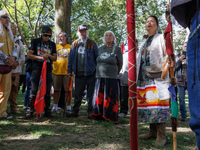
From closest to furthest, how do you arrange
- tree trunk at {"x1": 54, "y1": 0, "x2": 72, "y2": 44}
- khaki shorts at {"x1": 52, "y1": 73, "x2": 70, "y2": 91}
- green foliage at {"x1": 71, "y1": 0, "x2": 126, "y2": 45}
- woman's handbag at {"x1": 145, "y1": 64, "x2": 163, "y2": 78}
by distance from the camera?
woman's handbag at {"x1": 145, "y1": 64, "x2": 163, "y2": 78}, khaki shorts at {"x1": 52, "y1": 73, "x2": 70, "y2": 91}, tree trunk at {"x1": 54, "y1": 0, "x2": 72, "y2": 44}, green foliage at {"x1": 71, "y1": 0, "x2": 126, "y2": 45}

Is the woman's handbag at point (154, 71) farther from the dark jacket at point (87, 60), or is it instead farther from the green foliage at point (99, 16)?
the green foliage at point (99, 16)

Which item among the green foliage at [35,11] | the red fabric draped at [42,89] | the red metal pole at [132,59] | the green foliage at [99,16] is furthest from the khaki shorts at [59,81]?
the green foliage at [99,16]

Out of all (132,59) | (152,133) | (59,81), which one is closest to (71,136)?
(152,133)

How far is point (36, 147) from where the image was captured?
3.39 m

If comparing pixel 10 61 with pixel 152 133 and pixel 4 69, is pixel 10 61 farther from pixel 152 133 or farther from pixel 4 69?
pixel 152 133

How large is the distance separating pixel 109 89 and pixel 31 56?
2.10 metres

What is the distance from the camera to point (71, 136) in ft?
13.4

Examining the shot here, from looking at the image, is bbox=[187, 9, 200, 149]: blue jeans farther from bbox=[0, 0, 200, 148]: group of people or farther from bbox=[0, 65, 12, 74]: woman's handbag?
bbox=[0, 65, 12, 74]: woman's handbag

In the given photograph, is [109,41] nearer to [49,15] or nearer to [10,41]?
[10,41]

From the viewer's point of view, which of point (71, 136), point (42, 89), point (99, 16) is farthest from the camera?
point (99, 16)

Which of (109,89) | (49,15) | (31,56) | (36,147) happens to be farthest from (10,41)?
(49,15)

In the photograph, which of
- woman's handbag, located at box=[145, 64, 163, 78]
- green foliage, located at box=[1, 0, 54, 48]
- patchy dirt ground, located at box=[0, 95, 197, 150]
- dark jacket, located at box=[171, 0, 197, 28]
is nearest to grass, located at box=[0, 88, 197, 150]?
patchy dirt ground, located at box=[0, 95, 197, 150]

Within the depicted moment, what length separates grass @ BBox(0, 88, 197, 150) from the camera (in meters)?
3.50

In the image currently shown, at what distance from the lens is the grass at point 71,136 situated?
3.50 m
